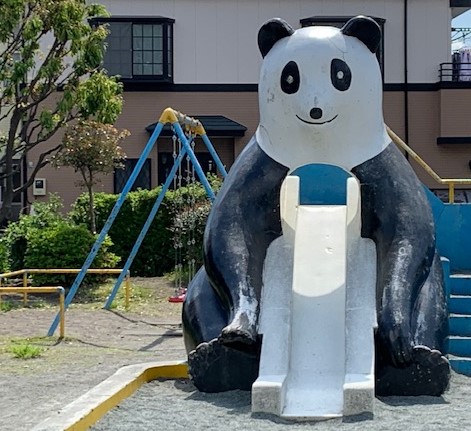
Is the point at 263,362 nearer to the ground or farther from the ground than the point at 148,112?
nearer to the ground

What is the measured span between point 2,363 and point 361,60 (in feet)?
16.4

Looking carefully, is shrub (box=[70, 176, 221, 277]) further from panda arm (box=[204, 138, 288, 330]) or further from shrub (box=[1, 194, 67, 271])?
panda arm (box=[204, 138, 288, 330])

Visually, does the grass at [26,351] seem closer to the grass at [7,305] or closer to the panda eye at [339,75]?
the grass at [7,305]

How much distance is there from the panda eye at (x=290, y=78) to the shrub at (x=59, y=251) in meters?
9.94

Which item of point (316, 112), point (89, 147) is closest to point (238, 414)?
point (316, 112)

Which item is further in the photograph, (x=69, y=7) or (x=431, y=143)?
(x=431, y=143)

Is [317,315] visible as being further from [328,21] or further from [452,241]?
[328,21]

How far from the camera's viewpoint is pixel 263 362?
6.61 m

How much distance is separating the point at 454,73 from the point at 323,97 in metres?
17.6

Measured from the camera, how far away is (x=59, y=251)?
16.8 meters

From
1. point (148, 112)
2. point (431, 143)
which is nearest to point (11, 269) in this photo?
point (148, 112)

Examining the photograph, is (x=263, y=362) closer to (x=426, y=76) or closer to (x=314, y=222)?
(x=314, y=222)

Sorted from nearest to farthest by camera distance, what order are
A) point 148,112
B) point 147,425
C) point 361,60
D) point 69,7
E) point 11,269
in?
point 147,425
point 361,60
point 69,7
point 11,269
point 148,112

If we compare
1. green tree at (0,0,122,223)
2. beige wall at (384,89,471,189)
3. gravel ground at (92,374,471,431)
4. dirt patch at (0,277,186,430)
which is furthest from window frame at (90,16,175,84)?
gravel ground at (92,374,471,431)
